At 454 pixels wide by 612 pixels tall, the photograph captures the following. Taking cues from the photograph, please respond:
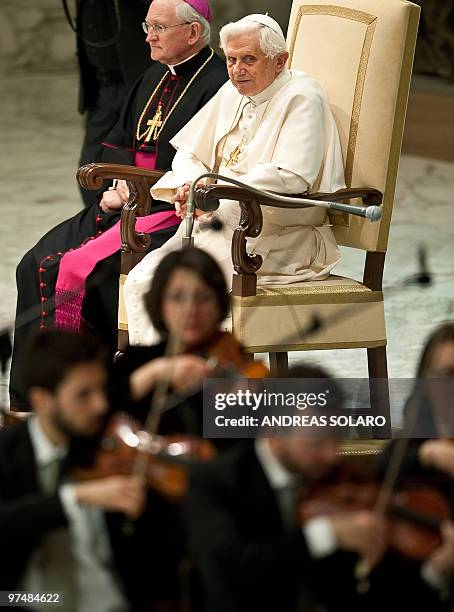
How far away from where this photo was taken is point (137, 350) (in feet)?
9.78

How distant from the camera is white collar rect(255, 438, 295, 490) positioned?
2.39m

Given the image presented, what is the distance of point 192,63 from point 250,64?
0.65 m

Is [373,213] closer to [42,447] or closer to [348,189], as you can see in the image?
[348,189]

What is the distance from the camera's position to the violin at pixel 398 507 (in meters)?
2.33

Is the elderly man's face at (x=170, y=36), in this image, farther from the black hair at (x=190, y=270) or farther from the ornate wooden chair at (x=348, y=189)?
the black hair at (x=190, y=270)

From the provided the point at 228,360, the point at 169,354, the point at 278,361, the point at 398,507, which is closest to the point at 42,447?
the point at 169,354

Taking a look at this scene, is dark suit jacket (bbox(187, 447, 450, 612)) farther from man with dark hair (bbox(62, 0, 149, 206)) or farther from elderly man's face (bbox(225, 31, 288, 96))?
man with dark hair (bbox(62, 0, 149, 206))

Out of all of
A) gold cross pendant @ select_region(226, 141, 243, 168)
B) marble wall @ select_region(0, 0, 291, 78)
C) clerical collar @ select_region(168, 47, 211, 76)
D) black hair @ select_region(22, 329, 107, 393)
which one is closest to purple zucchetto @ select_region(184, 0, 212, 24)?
clerical collar @ select_region(168, 47, 211, 76)

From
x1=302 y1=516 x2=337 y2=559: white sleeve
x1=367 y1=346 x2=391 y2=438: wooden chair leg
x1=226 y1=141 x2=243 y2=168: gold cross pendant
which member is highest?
x1=302 y1=516 x2=337 y2=559: white sleeve

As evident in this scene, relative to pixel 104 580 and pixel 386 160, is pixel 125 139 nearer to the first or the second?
pixel 386 160

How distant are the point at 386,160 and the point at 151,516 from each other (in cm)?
216

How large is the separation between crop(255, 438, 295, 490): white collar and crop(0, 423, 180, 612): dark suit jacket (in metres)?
0.18

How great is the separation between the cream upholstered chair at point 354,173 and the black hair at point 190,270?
4.69 feet

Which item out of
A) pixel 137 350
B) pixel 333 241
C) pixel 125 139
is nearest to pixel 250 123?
pixel 333 241
